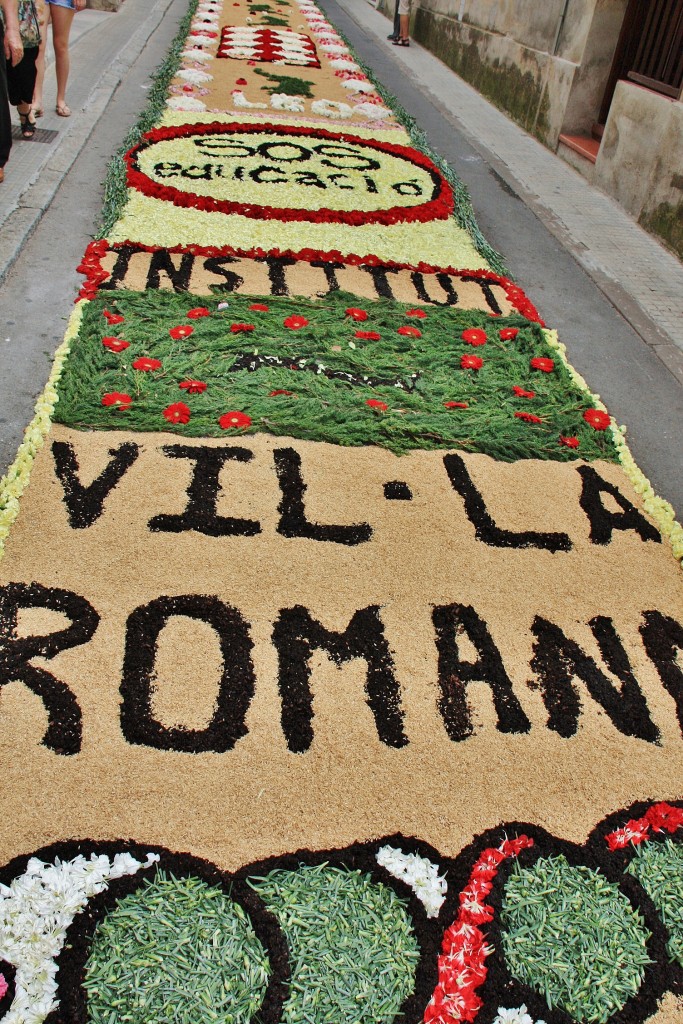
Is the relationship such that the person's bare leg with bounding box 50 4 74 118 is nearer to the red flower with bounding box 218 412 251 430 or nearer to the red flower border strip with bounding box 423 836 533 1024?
the red flower with bounding box 218 412 251 430

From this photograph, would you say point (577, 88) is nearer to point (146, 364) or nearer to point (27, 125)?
point (27, 125)

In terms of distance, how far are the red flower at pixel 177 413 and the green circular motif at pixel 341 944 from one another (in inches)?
72.3

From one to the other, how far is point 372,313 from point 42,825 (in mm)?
3027

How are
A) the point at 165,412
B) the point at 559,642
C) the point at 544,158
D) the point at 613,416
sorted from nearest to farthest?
the point at 559,642
the point at 165,412
the point at 613,416
the point at 544,158

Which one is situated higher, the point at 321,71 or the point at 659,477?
the point at 321,71

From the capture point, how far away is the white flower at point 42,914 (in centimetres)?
148

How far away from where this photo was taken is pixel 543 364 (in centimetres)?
380

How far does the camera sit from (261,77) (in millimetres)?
8625

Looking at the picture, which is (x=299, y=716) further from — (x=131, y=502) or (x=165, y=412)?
(x=165, y=412)

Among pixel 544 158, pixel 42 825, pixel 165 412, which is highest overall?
pixel 544 158

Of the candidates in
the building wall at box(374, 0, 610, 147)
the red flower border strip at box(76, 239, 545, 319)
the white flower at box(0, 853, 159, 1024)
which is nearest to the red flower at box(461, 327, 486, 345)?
the red flower border strip at box(76, 239, 545, 319)

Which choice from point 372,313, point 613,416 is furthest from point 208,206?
point 613,416

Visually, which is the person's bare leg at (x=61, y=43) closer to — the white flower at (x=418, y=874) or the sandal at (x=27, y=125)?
the sandal at (x=27, y=125)

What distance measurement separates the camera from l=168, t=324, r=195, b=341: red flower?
142 inches
